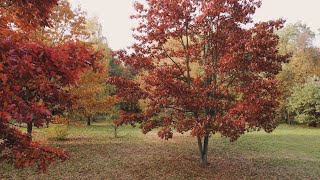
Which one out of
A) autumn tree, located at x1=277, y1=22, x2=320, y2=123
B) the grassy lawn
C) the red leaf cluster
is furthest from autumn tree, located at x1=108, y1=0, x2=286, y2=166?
autumn tree, located at x1=277, y1=22, x2=320, y2=123

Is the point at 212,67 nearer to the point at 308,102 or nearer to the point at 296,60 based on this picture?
the point at 308,102

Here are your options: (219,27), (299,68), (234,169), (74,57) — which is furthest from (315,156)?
(299,68)

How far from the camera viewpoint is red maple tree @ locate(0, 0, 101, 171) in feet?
10.6

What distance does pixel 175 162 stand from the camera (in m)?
13.4

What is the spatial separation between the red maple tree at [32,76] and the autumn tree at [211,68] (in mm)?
6412

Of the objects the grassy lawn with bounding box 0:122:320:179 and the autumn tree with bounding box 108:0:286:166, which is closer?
the autumn tree with bounding box 108:0:286:166

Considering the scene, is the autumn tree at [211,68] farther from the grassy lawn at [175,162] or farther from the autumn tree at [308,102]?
the autumn tree at [308,102]

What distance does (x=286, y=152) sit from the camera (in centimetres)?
1725

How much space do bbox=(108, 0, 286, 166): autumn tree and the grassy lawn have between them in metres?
1.89

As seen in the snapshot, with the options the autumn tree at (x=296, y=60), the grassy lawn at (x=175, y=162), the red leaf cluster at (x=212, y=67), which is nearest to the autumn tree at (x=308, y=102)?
the autumn tree at (x=296, y=60)

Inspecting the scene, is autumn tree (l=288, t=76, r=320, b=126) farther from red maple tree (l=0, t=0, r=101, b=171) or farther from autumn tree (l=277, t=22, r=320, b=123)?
red maple tree (l=0, t=0, r=101, b=171)

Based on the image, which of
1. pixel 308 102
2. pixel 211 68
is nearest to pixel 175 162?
pixel 211 68

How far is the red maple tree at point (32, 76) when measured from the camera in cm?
324

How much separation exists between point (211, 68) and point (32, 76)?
8.22 metres
